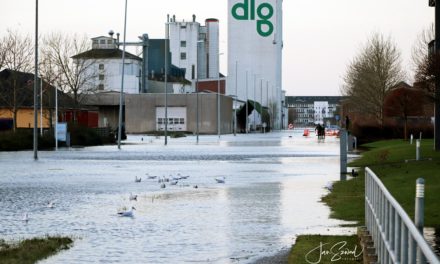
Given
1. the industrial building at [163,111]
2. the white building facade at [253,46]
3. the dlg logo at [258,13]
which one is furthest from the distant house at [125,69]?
the dlg logo at [258,13]

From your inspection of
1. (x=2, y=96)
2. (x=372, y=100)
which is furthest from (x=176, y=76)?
(x=2, y=96)

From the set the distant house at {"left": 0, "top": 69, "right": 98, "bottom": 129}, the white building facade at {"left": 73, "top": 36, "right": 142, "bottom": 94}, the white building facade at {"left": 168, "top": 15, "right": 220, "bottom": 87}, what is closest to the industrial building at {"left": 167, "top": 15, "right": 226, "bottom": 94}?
the white building facade at {"left": 168, "top": 15, "right": 220, "bottom": 87}

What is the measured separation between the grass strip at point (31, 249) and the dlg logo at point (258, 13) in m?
162

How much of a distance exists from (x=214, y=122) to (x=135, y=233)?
353 ft

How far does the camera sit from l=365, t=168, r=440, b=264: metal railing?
5.26 meters

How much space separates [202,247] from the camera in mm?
12117

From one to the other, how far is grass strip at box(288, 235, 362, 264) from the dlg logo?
16137cm

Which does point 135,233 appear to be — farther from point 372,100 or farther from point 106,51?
point 106,51

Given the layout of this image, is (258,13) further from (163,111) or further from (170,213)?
(170,213)

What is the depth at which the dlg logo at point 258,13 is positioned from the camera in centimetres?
17350

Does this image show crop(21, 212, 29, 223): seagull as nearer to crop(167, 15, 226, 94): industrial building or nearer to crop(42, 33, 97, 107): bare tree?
crop(42, 33, 97, 107): bare tree

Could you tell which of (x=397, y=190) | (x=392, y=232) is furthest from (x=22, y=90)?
(x=392, y=232)

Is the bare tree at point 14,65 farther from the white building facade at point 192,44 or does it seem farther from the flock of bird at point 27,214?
the white building facade at point 192,44

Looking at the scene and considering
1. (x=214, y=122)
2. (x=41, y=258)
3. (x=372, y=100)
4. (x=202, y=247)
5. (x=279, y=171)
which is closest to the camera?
(x=41, y=258)
